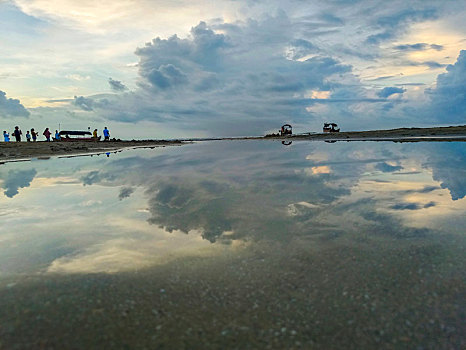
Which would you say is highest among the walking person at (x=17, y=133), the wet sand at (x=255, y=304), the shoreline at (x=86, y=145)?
the walking person at (x=17, y=133)

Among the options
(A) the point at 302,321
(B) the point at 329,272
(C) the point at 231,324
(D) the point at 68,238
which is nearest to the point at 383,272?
(B) the point at 329,272

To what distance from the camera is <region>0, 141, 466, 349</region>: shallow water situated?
3.09 metres

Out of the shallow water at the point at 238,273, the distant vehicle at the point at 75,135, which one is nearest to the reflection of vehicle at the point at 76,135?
the distant vehicle at the point at 75,135

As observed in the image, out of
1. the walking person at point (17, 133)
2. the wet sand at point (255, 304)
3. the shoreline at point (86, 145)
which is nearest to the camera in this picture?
the wet sand at point (255, 304)

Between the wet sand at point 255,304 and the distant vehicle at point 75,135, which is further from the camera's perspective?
the distant vehicle at point 75,135

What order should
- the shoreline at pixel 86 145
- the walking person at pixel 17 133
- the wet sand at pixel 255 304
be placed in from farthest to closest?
the walking person at pixel 17 133, the shoreline at pixel 86 145, the wet sand at pixel 255 304

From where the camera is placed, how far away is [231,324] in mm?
3191

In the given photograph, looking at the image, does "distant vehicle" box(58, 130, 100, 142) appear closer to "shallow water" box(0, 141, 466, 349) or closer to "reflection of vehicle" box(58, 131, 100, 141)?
"reflection of vehicle" box(58, 131, 100, 141)

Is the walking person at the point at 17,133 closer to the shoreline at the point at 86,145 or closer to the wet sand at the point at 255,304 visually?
the shoreline at the point at 86,145

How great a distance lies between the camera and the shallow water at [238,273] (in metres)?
3.09

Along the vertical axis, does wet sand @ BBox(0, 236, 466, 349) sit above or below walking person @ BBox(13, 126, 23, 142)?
below

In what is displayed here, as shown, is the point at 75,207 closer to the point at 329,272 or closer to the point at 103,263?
the point at 103,263

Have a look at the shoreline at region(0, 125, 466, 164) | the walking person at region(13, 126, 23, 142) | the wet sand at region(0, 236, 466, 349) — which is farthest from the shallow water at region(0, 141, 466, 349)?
the walking person at region(13, 126, 23, 142)

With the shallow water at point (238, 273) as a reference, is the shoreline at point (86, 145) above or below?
above
